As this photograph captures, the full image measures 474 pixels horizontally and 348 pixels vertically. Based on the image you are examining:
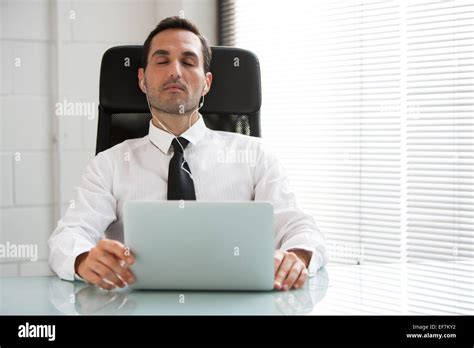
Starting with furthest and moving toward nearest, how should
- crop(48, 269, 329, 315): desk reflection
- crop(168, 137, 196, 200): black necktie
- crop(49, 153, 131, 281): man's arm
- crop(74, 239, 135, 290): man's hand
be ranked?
crop(168, 137, 196, 200): black necktie < crop(49, 153, 131, 281): man's arm < crop(74, 239, 135, 290): man's hand < crop(48, 269, 329, 315): desk reflection

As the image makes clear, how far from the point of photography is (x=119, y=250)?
1.09m

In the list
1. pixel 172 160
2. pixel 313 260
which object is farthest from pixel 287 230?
pixel 172 160

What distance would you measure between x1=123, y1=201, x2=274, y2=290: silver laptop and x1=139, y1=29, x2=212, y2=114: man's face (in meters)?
0.82

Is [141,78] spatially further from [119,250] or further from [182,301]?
[182,301]

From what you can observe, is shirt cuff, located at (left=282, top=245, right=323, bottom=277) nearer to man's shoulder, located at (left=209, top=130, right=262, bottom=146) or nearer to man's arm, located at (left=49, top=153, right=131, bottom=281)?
man's arm, located at (left=49, top=153, right=131, bottom=281)

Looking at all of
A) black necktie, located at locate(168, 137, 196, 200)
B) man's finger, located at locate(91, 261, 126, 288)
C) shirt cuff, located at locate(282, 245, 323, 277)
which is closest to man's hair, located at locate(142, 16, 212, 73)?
black necktie, located at locate(168, 137, 196, 200)

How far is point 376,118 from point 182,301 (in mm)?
1515

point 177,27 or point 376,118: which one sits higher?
point 177,27

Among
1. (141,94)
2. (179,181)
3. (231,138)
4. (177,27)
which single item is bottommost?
(179,181)

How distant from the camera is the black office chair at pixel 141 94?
5.95 ft

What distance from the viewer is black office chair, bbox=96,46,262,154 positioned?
181cm
